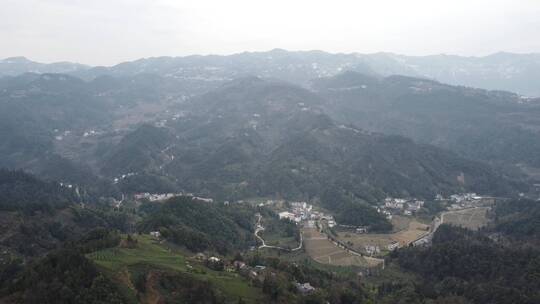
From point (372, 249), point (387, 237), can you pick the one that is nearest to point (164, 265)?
point (372, 249)

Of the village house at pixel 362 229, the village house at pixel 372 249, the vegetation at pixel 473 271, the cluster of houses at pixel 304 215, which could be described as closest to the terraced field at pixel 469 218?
the village house at pixel 362 229

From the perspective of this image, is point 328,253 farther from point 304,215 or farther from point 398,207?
point 398,207

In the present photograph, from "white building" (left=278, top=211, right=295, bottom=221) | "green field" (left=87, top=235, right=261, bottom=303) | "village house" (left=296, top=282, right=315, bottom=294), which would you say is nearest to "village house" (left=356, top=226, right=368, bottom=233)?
"white building" (left=278, top=211, right=295, bottom=221)

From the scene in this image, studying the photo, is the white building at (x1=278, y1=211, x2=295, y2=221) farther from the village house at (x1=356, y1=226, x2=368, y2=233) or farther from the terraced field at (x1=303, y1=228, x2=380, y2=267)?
the village house at (x1=356, y1=226, x2=368, y2=233)

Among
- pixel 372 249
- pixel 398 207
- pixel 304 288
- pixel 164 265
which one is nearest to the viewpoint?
pixel 164 265

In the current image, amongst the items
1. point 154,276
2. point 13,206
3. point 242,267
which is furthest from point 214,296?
point 13,206

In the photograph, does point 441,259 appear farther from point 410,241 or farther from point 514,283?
point 410,241
